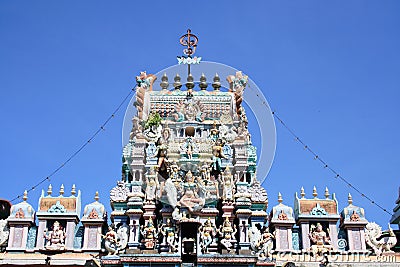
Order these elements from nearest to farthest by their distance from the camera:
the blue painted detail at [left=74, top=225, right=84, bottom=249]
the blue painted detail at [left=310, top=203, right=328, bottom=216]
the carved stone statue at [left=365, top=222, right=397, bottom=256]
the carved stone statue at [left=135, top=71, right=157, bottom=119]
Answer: the blue painted detail at [left=74, top=225, right=84, bottom=249] < the carved stone statue at [left=365, top=222, right=397, bottom=256] < the blue painted detail at [left=310, top=203, right=328, bottom=216] < the carved stone statue at [left=135, top=71, right=157, bottom=119]

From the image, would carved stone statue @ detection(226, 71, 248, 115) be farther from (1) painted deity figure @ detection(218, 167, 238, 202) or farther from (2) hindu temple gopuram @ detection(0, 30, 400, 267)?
(1) painted deity figure @ detection(218, 167, 238, 202)

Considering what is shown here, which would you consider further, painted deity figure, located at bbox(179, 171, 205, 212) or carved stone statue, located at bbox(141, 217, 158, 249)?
painted deity figure, located at bbox(179, 171, 205, 212)

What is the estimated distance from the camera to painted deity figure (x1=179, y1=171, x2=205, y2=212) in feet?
85.1

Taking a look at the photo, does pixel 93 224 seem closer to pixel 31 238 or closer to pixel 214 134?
pixel 31 238

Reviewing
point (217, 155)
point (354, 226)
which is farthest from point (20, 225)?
point (354, 226)

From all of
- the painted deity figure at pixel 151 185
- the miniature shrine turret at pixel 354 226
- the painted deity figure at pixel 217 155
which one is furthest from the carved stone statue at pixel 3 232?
the miniature shrine turret at pixel 354 226

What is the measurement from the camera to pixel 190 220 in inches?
1003

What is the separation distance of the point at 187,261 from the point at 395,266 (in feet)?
28.8

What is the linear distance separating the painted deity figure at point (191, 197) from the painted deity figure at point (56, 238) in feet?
17.8

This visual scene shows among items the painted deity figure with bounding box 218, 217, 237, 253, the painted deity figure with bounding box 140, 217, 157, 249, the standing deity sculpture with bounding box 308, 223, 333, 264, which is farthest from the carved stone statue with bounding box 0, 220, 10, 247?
the standing deity sculpture with bounding box 308, 223, 333, 264

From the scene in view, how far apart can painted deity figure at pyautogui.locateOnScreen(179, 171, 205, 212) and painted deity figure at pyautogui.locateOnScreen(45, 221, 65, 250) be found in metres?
5.42

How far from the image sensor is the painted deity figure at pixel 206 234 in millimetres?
25219

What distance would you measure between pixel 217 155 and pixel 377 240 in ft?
26.9

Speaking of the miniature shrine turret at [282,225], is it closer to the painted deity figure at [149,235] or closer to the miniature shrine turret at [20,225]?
the painted deity figure at [149,235]
